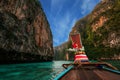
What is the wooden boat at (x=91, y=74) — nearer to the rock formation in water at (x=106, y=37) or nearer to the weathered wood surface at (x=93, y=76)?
the weathered wood surface at (x=93, y=76)

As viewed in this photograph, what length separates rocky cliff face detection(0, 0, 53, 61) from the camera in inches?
2176

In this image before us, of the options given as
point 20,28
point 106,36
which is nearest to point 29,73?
point 20,28

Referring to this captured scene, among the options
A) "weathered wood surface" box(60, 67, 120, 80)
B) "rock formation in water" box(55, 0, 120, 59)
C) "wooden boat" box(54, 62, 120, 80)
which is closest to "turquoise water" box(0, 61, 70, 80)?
"wooden boat" box(54, 62, 120, 80)

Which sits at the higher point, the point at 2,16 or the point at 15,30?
the point at 2,16

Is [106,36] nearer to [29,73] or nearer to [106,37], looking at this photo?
[106,37]

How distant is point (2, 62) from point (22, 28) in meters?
22.3

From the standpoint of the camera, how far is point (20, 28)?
6906cm

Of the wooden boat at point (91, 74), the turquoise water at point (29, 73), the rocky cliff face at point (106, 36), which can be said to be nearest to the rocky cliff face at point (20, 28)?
the turquoise water at point (29, 73)

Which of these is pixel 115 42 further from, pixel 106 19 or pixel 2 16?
pixel 2 16

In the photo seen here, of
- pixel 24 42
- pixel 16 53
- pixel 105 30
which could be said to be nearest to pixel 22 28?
pixel 24 42

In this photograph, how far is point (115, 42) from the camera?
15150cm

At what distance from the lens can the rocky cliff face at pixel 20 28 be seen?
5528 centimetres

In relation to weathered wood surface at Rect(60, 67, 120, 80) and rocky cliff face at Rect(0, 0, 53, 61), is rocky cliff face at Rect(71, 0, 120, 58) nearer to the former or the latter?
rocky cliff face at Rect(0, 0, 53, 61)

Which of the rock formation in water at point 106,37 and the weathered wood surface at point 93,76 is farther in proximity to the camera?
the rock formation in water at point 106,37
